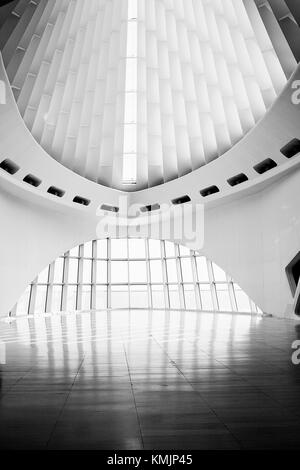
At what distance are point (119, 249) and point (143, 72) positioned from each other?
17.1m

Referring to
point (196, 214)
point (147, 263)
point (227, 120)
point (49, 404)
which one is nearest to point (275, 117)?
point (227, 120)

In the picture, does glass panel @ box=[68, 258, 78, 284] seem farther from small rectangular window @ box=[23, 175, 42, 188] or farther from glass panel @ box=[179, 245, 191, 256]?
small rectangular window @ box=[23, 175, 42, 188]

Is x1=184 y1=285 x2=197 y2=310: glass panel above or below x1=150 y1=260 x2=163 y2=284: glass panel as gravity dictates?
below

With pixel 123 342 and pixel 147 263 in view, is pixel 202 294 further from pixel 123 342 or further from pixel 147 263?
pixel 123 342

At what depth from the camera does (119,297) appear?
32875 mm

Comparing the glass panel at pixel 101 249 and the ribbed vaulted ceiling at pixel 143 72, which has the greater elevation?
the ribbed vaulted ceiling at pixel 143 72

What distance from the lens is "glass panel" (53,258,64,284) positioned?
28.9 metres

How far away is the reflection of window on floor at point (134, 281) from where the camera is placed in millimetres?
27891

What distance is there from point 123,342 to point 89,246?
2202 cm

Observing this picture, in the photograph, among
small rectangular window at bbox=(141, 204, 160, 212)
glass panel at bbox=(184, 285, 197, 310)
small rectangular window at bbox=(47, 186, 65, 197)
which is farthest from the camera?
glass panel at bbox=(184, 285, 197, 310)

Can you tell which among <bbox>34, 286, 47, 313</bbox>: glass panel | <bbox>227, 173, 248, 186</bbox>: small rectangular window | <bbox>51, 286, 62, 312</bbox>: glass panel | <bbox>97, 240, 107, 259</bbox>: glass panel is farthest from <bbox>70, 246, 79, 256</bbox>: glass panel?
<bbox>227, 173, 248, 186</bbox>: small rectangular window

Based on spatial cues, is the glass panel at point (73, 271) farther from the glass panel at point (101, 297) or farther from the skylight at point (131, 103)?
the skylight at point (131, 103)

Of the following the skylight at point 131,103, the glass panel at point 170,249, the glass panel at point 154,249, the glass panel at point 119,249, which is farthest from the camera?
the glass panel at point 119,249

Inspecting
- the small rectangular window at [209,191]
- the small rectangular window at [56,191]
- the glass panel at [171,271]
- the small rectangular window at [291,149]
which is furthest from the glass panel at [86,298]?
the small rectangular window at [291,149]
